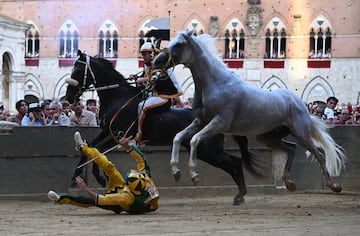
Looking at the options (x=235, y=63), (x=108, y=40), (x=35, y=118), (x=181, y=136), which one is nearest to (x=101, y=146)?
(x=181, y=136)

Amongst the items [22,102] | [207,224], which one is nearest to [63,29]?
[22,102]

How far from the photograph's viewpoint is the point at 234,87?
41.6 feet

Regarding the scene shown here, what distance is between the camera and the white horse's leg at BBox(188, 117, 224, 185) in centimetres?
1205

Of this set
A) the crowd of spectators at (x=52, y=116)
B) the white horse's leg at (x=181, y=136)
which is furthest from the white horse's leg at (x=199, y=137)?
the crowd of spectators at (x=52, y=116)

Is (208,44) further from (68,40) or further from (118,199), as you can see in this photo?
(68,40)

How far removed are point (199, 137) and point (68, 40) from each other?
38287 millimetres

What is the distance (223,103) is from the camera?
12.5 meters

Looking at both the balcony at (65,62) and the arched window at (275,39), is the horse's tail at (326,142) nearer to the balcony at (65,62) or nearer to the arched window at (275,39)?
the arched window at (275,39)

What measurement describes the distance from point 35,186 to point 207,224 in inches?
214

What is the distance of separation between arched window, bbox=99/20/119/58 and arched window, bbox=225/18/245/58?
6.37 meters

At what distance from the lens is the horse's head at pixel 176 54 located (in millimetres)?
12602

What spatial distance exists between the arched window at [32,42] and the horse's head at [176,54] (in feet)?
125

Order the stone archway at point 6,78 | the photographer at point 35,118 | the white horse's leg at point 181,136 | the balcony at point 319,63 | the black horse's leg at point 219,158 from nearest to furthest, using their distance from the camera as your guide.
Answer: the white horse's leg at point 181,136
the black horse's leg at point 219,158
the photographer at point 35,118
the stone archway at point 6,78
the balcony at point 319,63

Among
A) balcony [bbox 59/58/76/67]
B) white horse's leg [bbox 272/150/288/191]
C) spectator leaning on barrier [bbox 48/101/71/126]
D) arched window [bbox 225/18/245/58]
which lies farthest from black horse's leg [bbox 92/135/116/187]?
balcony [bbox 59/58/76/67]
